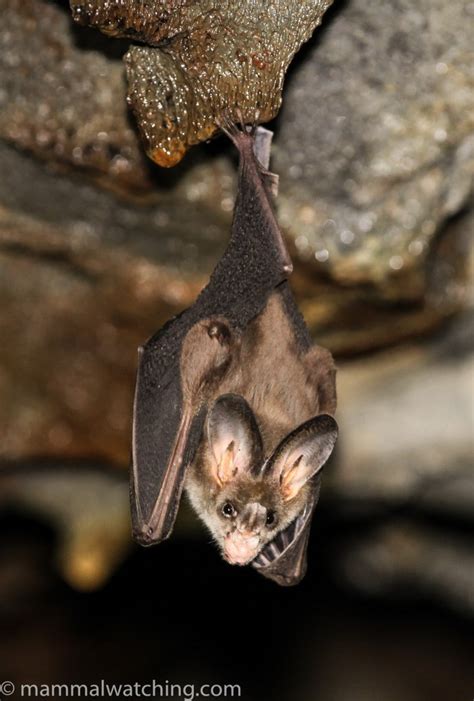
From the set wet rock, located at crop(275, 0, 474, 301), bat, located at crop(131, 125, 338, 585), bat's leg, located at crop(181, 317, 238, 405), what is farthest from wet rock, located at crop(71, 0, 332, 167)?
bat's leg, located at crop(181, 317, 238, 405)

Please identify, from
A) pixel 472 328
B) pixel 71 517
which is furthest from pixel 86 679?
pixel 472 328

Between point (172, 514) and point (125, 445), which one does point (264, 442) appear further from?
point (125, 445)

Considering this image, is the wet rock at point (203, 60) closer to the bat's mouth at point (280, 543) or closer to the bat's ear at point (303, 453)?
the bat's ear at point (303, 453)

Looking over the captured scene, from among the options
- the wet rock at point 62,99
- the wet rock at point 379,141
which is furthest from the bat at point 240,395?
the wet rock at point 62,99

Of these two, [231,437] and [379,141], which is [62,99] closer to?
[379,141]

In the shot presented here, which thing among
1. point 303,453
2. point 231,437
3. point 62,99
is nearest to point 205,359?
point 231,437

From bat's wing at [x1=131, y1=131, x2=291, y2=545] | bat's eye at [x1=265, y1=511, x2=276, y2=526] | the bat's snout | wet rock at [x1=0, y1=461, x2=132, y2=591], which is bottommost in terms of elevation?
wet rock at [x1=0, y1=461, x2=132, y2=591]

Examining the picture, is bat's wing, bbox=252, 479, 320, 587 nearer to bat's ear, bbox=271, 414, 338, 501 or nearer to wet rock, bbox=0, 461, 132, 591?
bat's ear, bbox=271, 414, 338, 501
